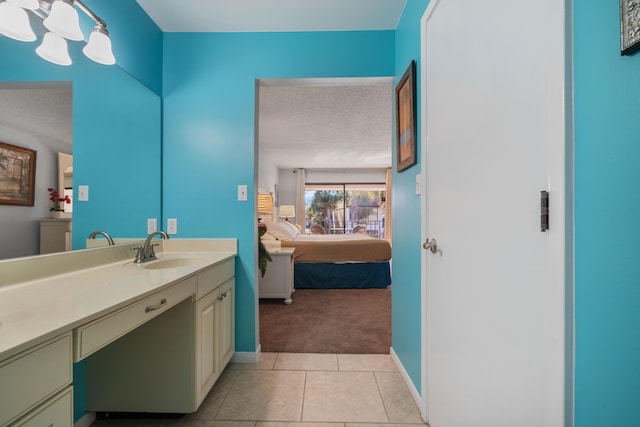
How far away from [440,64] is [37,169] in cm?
183

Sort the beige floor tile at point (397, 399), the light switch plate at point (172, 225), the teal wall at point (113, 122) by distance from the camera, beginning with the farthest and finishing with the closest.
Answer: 1. the light switch plate at point (172, 225)
2. the beige floor tile at point (397, 399)
3. the teal wall at point (113, 122)

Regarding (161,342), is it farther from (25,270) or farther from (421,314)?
(421,314)

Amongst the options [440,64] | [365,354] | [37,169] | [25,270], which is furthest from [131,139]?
[365,354]

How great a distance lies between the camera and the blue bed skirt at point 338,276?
392 cm

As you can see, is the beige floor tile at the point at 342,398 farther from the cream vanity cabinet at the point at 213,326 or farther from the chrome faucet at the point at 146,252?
the chrome faucet at the point at 146,252

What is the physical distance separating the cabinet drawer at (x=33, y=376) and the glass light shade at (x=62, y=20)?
4.28 ft

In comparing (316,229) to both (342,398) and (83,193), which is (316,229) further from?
(83,193)

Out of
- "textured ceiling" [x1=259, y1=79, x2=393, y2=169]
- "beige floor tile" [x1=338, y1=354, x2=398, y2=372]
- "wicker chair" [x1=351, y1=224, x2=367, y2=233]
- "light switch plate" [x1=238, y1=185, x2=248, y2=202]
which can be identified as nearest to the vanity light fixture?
"light switch plate" [x1=238, y1=185, x2=248, y2=202]

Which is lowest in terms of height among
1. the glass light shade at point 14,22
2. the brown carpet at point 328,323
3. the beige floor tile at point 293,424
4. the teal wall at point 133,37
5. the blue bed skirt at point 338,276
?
the brown carpet at point 328,323

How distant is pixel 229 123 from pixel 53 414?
69.0 inches

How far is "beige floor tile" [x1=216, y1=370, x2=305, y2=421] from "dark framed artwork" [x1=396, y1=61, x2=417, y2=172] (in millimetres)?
1539

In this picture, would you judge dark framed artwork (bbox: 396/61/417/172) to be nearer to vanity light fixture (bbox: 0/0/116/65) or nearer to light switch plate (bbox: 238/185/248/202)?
light switch plate (bbox: 238/185/248/202)

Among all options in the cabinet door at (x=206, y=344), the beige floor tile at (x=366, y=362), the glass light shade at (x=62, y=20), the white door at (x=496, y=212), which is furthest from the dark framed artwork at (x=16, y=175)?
the beige floor tile at (x=366, y=362)

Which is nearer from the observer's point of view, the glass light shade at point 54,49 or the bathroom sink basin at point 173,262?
the glass light shade at point 54,49
